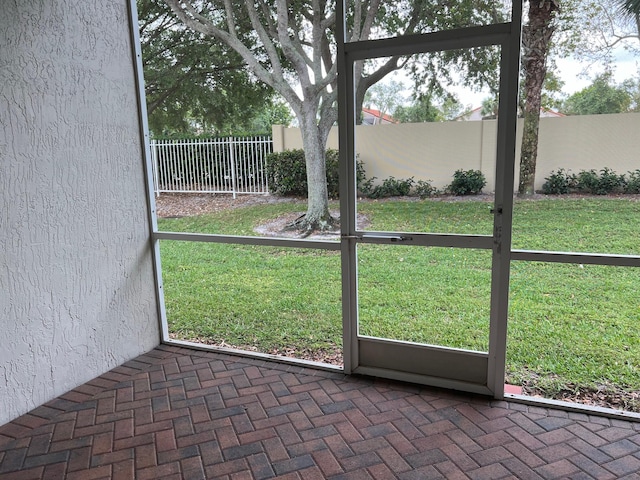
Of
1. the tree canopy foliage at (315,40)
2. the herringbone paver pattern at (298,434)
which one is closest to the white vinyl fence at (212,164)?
the tree canopy foliage at (315,40)

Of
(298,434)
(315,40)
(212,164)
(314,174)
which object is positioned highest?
(315,40)

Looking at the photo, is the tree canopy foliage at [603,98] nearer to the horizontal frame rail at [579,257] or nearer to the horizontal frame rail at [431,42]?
the horizontal frame rail at [431,42]

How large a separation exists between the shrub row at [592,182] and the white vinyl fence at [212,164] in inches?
109

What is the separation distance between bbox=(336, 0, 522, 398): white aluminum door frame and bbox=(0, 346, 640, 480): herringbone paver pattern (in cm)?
20

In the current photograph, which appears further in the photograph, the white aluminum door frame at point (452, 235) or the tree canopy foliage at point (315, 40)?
the tree canopy foliage at point (315, 40)

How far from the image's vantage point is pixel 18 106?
104 inches

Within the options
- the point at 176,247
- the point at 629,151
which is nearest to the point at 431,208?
the point at 629,151

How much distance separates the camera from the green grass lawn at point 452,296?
2.84 m

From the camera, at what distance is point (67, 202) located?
117 inches

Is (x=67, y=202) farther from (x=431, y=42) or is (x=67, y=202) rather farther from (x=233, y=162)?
(x=431, y=42)

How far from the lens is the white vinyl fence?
477 centimetres

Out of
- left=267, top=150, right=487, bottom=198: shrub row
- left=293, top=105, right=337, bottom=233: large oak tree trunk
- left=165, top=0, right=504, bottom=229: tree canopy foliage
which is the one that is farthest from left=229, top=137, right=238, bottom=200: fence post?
left=267, top=150, right=487, bottom=198: shrub row

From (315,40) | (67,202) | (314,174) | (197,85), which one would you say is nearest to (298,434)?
(67,202)

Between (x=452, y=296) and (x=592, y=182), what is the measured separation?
1.10 m
